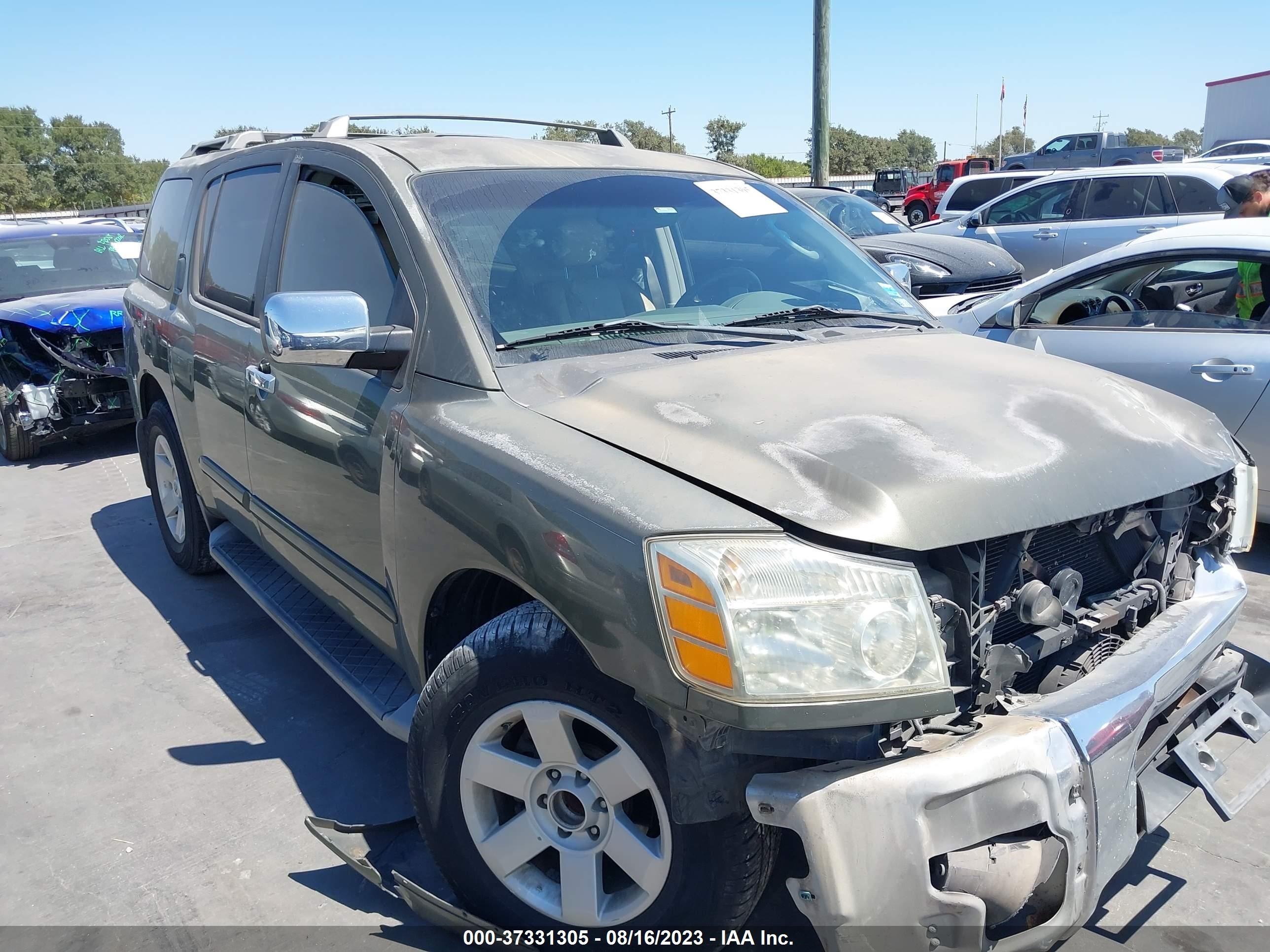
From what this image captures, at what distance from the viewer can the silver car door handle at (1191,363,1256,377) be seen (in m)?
4.54

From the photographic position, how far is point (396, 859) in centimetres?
264

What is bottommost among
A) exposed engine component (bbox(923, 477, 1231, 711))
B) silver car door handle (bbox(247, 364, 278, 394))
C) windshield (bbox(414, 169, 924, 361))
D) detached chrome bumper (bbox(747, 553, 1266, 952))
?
detached chrome bumper (bbox(747, 553, 1266, 952))

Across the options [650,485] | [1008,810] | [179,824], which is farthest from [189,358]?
[1008,810]

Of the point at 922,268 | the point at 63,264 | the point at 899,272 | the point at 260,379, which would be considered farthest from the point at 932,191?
the point at 260,379

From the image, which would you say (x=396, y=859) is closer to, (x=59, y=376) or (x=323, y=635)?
(x=323, y=635)

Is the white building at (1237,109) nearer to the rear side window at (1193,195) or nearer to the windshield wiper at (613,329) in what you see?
the rear side window at (1193,195)

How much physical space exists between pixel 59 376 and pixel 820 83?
429 inches

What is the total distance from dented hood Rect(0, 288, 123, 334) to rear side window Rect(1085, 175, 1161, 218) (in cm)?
995

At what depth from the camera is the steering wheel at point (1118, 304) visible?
17.4 feet

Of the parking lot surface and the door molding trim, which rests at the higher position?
the door molding trim

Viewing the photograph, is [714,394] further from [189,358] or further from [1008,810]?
[189,358]

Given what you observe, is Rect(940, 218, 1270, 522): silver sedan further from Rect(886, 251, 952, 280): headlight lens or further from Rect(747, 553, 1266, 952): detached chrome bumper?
Rect(886, 251, 952, 280): headlight lens

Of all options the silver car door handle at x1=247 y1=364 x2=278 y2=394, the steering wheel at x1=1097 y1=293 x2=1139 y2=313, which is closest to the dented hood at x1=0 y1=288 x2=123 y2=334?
the silver car door handle at x1=247 y1=364 x2=278 y2=394

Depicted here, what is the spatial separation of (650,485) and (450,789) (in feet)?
→ 3.05
